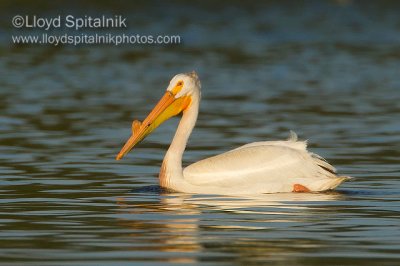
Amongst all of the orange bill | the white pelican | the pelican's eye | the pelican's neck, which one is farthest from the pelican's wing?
the pelican's eye

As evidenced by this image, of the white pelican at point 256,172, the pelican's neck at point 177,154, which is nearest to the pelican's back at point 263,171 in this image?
the white pelican at point 256,172

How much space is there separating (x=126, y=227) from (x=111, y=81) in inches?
578

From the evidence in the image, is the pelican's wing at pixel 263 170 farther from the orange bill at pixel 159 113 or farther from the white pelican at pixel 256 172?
the orange bill at pixel 159 113

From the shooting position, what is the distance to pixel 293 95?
21703 mm

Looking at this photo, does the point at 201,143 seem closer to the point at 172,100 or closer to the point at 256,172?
the point at 172,100

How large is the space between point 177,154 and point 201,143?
12.2 ft

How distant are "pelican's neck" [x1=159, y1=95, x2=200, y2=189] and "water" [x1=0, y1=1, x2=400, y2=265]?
6.1 inches

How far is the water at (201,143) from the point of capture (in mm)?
9047

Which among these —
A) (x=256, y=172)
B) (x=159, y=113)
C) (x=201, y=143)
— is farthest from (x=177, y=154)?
(x=201, y=143)

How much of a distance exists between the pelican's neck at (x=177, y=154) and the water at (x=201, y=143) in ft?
0.51

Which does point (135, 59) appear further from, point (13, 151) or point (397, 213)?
point (397, 213)

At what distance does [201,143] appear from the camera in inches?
626

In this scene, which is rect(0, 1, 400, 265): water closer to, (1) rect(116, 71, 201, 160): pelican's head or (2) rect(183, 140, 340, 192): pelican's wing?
(2) rect(183, 140, 340, 192): pelican's wing

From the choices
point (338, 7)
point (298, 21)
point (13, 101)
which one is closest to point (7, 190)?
point (13, 101)
